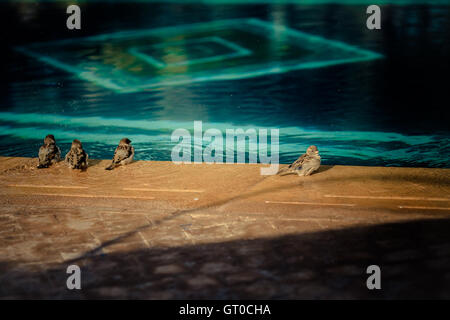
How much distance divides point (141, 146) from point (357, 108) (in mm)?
4342

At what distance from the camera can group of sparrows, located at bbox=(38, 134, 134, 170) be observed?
7.27 m

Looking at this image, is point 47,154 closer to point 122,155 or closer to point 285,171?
point 122,155

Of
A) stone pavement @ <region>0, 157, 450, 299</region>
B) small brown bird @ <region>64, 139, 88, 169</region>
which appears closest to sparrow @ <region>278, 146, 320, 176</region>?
stone pavement @ <region>0, 157, 450, 299</region>

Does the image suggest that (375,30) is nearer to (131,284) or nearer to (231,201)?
(231,201)

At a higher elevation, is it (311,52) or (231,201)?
(311,52)

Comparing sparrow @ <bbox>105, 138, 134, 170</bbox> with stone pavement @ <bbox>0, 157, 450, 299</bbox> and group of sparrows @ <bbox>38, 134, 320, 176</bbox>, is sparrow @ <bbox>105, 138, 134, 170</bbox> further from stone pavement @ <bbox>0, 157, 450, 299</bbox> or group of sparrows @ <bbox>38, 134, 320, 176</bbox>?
stone pavement @ <bbox>0, 157, 450, 299</bbox>

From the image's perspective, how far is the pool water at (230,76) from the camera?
10.8 meters

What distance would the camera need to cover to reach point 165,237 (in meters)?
5.05

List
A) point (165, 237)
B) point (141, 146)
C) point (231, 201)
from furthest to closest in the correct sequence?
point (141, 146), point (231, 201), point (165, 237)

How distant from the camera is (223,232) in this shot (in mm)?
5148

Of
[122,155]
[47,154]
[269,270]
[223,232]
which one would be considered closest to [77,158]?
[47,154]

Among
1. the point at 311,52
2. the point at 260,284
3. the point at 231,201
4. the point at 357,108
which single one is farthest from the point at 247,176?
the point at 311,52

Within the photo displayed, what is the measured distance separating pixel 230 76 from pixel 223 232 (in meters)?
7.33

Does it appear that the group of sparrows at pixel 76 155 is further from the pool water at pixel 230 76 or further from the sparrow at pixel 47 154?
the pool water at pixel 230 76
